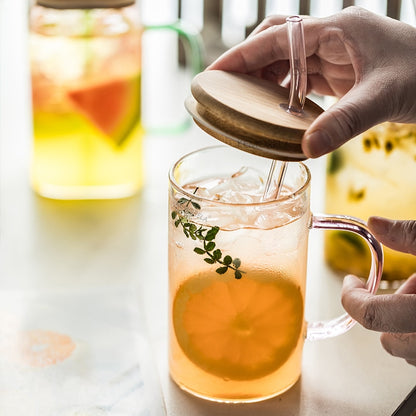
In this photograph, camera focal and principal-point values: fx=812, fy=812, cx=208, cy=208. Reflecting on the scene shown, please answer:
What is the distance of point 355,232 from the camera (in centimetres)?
72

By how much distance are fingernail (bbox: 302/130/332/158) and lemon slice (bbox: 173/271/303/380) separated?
0.12 metres

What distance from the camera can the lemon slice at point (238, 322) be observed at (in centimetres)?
68

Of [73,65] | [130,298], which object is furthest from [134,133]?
[130,298]

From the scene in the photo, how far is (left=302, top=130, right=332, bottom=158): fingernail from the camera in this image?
597mm

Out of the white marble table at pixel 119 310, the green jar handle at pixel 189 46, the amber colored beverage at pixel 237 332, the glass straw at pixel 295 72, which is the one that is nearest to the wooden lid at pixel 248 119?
the glass straw at pixel 295 72

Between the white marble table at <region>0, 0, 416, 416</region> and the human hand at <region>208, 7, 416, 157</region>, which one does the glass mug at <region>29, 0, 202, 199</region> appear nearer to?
the white marble table at <region>0, 0, 416, 416</region>

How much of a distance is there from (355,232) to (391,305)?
0.24 feet

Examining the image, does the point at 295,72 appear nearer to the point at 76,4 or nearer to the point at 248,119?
the point at 248,119

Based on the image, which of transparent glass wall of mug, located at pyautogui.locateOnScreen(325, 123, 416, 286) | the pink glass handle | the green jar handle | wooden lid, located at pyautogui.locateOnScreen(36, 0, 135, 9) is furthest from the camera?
the green jar handle

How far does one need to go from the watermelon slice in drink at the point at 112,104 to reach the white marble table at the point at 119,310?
108mm

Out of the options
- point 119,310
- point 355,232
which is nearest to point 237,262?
point 355,232

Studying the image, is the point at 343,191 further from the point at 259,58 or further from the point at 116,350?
the point at 116,350

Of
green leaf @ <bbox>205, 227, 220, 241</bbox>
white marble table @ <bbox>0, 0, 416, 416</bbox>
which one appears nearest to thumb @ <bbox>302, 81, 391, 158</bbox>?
green leaf @ <bbox>205, 227, 220, 241</bbox>

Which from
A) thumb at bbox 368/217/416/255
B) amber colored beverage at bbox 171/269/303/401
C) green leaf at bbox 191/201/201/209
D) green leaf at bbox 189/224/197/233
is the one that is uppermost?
green leaf at bbox 191/201/201/209
